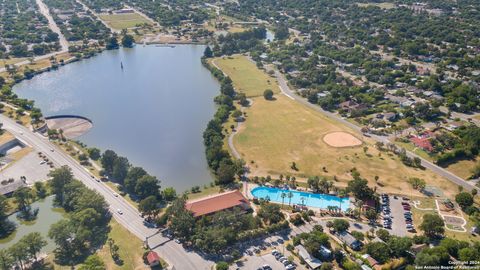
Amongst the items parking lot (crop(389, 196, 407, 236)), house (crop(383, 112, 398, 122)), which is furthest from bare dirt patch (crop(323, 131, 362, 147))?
parking lot (crop(389, 196, 407, 236))

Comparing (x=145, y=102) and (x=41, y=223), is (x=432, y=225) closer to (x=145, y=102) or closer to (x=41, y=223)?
(x=41, y=223)

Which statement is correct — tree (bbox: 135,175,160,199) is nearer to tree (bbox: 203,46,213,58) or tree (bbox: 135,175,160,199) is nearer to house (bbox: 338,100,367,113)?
house (bbox: 338,100,367,113)

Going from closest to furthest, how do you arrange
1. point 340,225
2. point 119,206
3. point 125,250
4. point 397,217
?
point 125,250
point 340,225
point 397,217
point 119,206

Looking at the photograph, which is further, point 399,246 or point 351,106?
point 351,106

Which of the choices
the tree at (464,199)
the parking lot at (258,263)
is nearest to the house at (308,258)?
the parking lot at (258,263)

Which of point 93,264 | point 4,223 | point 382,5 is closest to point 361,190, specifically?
point 93,264

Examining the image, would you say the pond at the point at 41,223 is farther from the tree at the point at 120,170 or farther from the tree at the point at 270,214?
the tree at the point at 270,214
